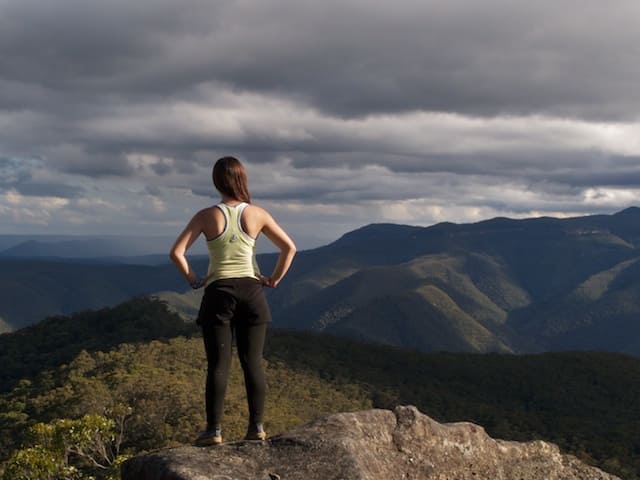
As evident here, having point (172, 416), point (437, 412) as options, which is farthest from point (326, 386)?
point (172, 416)

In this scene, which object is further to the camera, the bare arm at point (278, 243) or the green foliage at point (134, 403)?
the green foliage at point (134, 403)

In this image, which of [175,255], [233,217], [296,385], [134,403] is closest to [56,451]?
[175,255]

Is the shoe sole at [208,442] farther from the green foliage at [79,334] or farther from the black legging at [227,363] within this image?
the green foliage at [79,334]

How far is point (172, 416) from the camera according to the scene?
76.8m

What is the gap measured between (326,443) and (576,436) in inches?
4847

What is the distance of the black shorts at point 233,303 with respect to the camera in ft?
36.3

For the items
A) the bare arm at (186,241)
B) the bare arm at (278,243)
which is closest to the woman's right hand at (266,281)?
the bare arm at (278,243)

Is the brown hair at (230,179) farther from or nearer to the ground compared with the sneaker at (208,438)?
farther from the ground

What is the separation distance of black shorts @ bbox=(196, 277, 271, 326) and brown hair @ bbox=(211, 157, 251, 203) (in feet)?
4.49

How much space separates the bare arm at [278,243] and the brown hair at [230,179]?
0.55 metres

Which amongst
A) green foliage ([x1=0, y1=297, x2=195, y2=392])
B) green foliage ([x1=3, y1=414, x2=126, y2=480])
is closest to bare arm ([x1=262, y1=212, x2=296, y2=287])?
green foliage ([x1=3, y1=414, x2=126, y2=480])

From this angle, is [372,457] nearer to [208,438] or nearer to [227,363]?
[208,438]

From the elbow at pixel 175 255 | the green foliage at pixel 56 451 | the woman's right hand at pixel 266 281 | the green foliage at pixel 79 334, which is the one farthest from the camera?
the green foliage at pixel 79 334

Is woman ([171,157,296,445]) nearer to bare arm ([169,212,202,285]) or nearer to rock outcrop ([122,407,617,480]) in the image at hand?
bare arm ([169,212,202,285])
